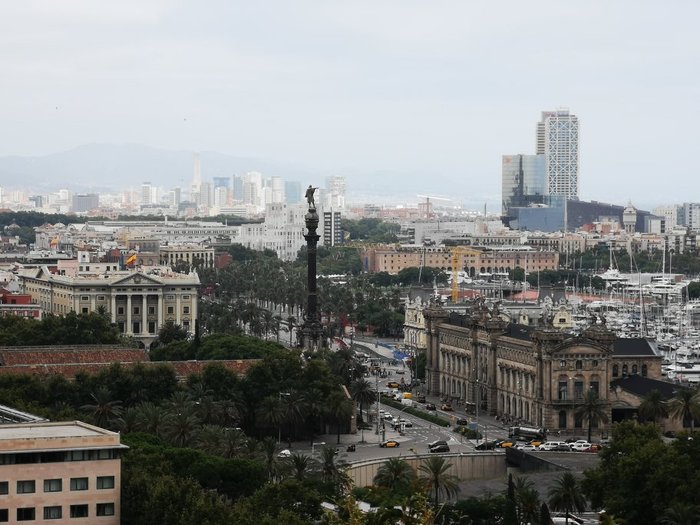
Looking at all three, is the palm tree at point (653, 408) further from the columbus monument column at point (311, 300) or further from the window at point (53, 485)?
the window at point (53, 485)

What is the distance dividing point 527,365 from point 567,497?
2776cm

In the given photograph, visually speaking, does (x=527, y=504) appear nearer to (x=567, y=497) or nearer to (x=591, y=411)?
(x=567, y=497)

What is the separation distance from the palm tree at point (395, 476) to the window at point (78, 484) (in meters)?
16.7

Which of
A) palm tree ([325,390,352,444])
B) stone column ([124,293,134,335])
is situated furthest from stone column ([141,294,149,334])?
palm tree ([325,390,352,444])

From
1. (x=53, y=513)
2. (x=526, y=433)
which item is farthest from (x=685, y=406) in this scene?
(x=53, y=513)

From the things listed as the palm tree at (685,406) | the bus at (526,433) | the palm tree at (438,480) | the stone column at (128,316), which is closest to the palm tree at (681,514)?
the palm tree at (438,480)

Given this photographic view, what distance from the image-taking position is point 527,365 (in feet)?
300

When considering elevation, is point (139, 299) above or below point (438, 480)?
above

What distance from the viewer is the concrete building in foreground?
51.6 meters

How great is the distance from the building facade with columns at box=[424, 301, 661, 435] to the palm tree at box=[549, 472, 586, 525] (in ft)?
72.7

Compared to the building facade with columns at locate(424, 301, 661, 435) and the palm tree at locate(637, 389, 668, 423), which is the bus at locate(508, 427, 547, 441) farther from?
the palm tree at locate(637, 389, 668, 423)

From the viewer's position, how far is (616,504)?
60.8 metres

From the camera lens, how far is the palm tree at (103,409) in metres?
76.0

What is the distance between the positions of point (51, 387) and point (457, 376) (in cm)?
2702
